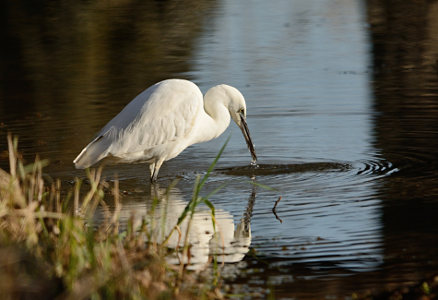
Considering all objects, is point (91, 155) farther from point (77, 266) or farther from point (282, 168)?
point (77, 266)

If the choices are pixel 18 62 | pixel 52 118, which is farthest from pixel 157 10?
pixel 52 118

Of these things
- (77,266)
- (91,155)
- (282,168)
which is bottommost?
(282,168)

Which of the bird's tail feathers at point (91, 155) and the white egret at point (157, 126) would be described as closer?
the bird's tail feathers at point (91, 155)

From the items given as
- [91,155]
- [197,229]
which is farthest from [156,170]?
[197,229]

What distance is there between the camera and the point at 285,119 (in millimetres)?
10961

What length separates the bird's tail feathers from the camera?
8156 millimetres

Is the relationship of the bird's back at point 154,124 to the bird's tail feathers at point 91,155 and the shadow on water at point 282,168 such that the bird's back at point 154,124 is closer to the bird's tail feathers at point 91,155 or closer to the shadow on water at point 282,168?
the bird's tail feathers at point 91,155

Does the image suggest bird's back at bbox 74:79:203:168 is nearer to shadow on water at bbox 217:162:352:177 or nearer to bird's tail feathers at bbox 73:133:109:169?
bird's tail feathers at bbox 73:133:109:169

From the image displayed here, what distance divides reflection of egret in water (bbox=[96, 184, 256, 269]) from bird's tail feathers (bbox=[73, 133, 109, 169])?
63 cm

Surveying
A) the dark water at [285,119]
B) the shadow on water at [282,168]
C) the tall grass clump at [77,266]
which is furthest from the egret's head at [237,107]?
the tall grass clump at [77,266]

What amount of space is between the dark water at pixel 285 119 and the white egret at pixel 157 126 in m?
0.36

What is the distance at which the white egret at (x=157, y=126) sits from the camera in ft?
27.1

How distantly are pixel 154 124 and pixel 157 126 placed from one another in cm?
4

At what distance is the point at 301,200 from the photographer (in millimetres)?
7238
